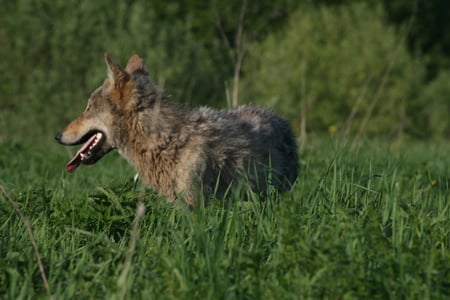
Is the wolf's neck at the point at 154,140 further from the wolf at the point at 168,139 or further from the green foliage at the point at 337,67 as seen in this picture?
the green foliage at the point at 337,67

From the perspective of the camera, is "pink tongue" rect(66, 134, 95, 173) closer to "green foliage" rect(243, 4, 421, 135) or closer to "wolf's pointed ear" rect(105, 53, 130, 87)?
"wolf's pointed ear" rect(105, 53, 130, 87)

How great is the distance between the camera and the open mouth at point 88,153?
23.8 ft

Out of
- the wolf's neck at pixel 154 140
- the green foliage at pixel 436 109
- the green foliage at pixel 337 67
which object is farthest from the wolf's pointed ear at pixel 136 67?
the green foliage at pixel 436 109

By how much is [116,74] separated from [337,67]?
3642cm

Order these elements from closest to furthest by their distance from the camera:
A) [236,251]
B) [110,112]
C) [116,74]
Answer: [236,251], [116,74], [110,112]

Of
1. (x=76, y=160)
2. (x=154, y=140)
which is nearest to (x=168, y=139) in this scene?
(x=154, y=140)

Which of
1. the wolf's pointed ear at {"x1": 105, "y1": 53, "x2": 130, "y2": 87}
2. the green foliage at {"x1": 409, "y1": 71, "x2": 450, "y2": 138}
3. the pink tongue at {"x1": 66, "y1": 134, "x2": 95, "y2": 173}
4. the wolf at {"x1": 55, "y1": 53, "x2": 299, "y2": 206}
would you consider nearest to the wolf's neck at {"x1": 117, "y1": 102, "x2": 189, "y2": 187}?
the wolf at {"x1": 55, "y1": 53, "x2": 299, "y2": 206}

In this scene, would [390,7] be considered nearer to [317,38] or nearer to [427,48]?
[427,48]

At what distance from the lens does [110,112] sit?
6.98m

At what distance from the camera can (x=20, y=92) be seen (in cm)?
3806

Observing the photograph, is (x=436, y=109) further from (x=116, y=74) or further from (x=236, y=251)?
(x=236, y=251)

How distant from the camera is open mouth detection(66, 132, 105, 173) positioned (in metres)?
7.25

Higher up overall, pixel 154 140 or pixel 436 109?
pixel 154 140

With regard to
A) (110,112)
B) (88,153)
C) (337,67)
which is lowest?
(337,67)
